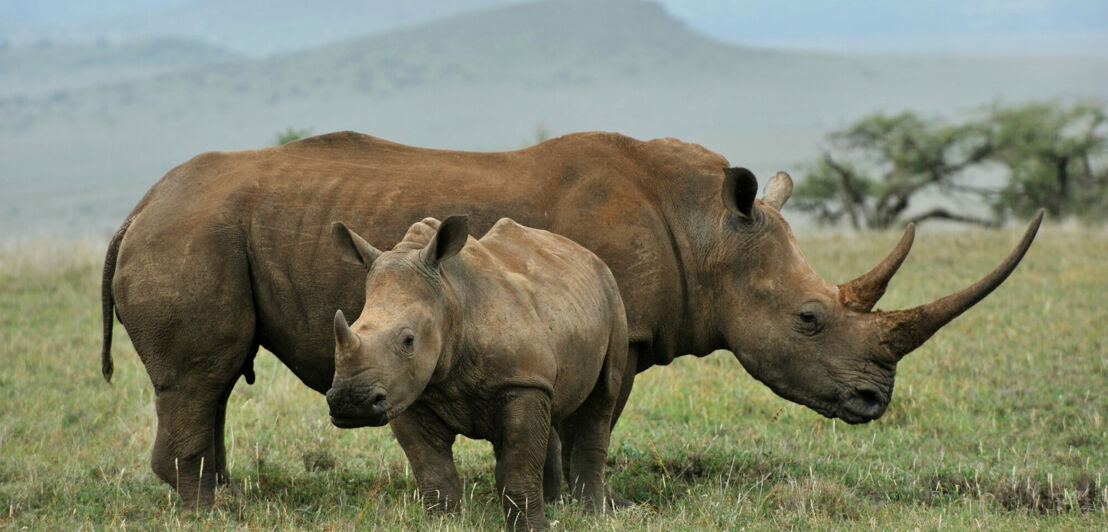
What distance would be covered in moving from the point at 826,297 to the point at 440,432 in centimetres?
222

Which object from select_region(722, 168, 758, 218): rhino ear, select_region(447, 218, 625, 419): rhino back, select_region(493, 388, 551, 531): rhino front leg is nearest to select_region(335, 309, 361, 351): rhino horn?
select_region(447, 218, 625, 419): rhino back

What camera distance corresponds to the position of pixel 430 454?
598 centimetres

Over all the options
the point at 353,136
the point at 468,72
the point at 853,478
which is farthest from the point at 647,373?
the point at 468,72

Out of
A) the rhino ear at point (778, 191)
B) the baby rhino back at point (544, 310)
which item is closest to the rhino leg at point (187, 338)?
the baby rhino back at point (544, 310)

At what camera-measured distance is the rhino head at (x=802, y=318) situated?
6.81 m

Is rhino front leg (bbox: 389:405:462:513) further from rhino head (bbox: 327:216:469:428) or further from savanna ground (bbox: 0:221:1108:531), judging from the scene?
rhino head (bbox: 327:216:469:428)

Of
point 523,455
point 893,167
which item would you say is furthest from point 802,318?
point 893,167

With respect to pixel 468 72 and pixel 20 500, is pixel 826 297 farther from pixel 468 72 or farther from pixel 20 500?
pixel 468 72

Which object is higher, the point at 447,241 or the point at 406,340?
the point at 447,241

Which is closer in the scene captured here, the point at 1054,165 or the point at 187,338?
the point at 187,338

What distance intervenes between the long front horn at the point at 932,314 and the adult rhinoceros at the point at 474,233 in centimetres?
1

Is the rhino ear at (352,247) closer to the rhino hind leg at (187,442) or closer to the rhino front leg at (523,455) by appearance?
the rhino front leg at (523,455)

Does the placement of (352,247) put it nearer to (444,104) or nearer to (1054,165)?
(1054,165)

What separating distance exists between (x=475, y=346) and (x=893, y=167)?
25264mm
